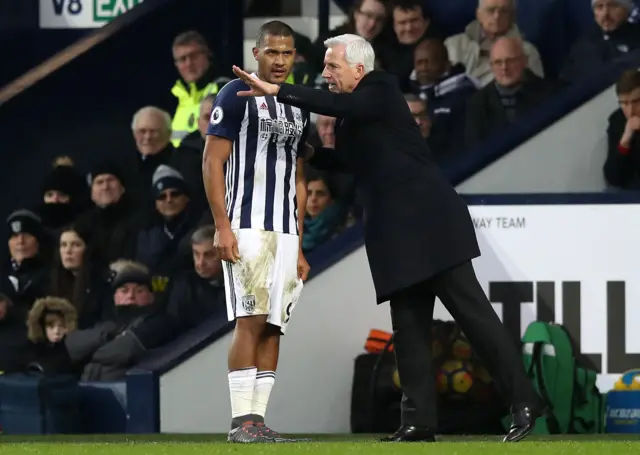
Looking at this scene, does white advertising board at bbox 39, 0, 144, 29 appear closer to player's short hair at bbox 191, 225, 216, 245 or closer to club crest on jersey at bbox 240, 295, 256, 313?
player's short hair at bbox 191, 225, 216, 245

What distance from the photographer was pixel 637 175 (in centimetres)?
959

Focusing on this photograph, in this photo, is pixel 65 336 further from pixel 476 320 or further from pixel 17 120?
pixel 476 320

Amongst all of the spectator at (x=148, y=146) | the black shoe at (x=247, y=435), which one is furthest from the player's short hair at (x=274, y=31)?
the spectator at (x=148, y=146)

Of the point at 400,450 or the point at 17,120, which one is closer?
the point at 400,450

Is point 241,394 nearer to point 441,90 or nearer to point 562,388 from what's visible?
point 562,388

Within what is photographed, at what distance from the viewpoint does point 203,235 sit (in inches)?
400

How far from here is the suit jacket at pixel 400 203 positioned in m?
7.14

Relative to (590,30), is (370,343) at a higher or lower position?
lower

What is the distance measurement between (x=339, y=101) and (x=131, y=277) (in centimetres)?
365

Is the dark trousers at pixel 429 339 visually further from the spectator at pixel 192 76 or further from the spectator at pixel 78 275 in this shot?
the spectator at pixel 192 76

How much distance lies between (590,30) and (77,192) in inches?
139

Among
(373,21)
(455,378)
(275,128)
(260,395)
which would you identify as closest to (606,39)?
(373,21)

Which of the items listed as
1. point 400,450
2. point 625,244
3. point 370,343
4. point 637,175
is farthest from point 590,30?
point 400,450

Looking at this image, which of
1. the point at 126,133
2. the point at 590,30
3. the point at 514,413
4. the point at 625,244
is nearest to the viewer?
the point at 514,413
